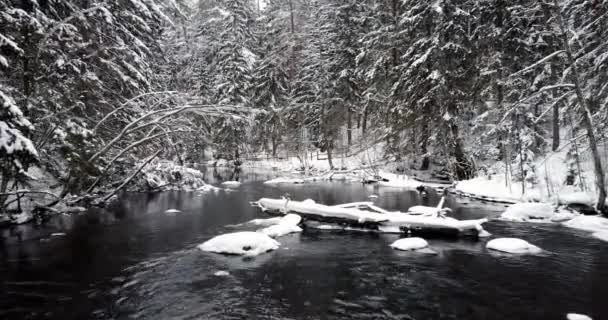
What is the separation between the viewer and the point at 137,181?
75.6 ft

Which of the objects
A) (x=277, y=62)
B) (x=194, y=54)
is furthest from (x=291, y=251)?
(x=194, y=54)

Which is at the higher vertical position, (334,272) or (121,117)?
(121,117)

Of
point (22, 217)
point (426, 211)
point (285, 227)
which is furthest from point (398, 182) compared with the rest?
point (22, 217)

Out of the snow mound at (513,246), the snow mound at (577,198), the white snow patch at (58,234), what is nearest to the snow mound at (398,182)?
the snow mound at (577,198)

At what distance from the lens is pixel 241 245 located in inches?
412

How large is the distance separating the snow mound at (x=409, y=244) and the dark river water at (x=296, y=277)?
0.38m

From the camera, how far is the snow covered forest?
13.1 m

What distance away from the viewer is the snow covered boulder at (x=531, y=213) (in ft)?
46.5

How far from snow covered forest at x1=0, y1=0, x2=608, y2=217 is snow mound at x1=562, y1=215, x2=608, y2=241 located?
104cm

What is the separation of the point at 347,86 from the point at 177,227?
23.9 m

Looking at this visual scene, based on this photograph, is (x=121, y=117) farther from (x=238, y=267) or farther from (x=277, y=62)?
(x=277, y=62)

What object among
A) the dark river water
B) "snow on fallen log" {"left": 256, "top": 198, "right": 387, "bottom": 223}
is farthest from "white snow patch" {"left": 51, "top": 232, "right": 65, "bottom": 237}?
"snow on fallen log" {"left": 256, "top": 198, "right": 387, "bottom": 223}

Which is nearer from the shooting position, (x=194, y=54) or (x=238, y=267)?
(x=238, y=267)

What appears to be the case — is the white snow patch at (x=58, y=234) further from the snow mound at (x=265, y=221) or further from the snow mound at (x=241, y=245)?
the snow mound at (x=265, y=221)
